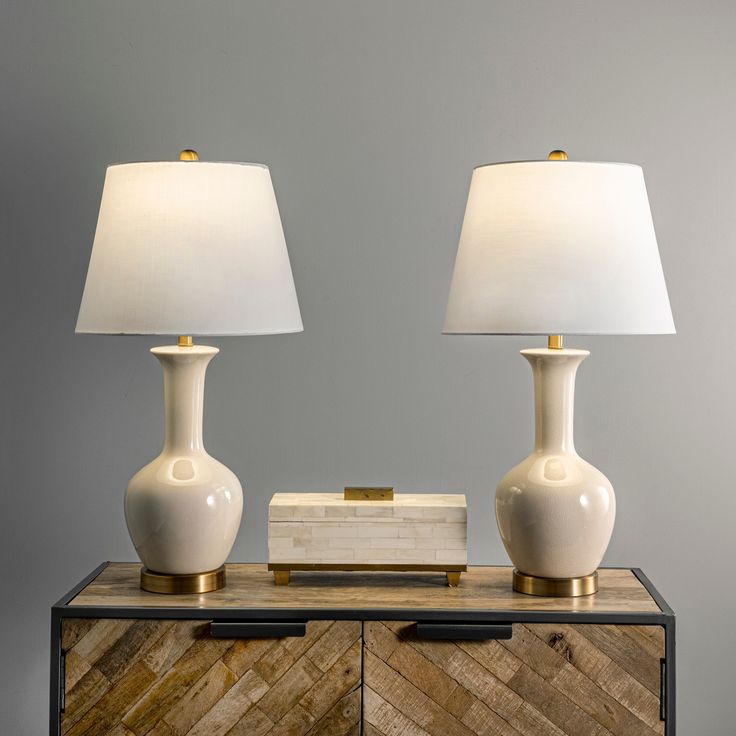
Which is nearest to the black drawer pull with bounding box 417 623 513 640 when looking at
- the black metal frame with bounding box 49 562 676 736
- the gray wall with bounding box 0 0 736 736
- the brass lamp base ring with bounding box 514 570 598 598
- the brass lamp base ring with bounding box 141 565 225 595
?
the black metal frame with bounding box 49 562 676 736

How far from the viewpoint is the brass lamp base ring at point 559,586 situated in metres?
1.72

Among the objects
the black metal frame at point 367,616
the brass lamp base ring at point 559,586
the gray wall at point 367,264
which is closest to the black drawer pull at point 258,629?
the black metal frame at point 367,616

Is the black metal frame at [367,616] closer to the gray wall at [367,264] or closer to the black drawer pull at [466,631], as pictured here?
the black drawer pull at [466,631]

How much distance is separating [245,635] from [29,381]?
83 centimetres

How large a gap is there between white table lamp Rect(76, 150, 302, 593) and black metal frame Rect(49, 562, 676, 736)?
0.32 feet

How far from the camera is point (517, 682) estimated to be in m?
1.65

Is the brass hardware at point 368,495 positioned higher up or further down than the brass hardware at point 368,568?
higher up

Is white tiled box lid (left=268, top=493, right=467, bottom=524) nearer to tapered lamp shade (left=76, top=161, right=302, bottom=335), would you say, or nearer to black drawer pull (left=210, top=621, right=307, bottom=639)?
black drawer pull (left=210, top=621, right=307, bottom=639)

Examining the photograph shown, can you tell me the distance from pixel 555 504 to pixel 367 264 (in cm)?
70

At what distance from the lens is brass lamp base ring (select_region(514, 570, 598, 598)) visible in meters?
1.72

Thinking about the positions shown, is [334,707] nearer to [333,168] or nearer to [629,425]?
[629,425]

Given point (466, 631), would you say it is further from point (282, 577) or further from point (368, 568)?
point (282, 577)

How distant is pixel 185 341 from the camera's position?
1.78m

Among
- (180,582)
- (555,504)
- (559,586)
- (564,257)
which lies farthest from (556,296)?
(180,582)
